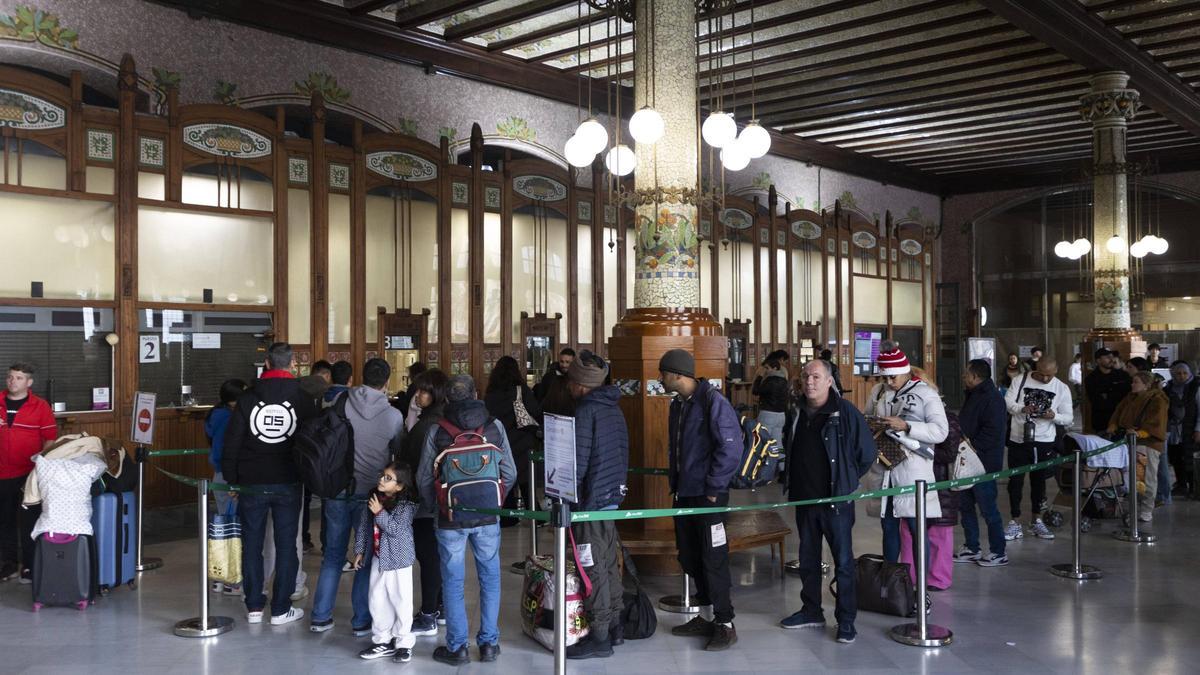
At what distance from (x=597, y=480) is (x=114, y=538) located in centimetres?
331

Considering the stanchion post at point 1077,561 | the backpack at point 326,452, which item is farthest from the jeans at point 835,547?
the backpack at point 326,452

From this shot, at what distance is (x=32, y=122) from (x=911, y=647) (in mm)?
7432

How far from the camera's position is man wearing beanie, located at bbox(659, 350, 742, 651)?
16.2 ft

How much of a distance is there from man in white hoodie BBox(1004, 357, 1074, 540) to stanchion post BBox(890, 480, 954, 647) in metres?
3.00

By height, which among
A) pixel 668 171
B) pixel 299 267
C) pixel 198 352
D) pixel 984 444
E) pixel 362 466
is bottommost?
pixel 984 444

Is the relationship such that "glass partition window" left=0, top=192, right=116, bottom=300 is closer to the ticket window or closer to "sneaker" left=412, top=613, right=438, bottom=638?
the ticket window

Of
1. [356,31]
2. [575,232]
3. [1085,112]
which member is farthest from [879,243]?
[356,31]

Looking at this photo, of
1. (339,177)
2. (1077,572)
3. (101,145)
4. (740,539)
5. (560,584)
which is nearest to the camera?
(560,584)

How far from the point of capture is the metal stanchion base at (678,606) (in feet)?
18.6

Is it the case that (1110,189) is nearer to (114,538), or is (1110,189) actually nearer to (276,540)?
(276,540)

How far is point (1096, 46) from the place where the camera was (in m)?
11.2

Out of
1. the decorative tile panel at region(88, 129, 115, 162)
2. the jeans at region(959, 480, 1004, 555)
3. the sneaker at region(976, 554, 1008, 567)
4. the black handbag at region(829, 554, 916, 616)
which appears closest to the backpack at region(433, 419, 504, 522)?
the black handbag at region(829, 554, 916, 616)

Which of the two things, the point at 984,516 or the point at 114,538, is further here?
the point at 984,516

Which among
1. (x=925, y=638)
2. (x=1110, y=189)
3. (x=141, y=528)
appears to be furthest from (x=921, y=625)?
(x=1110, y=189)
